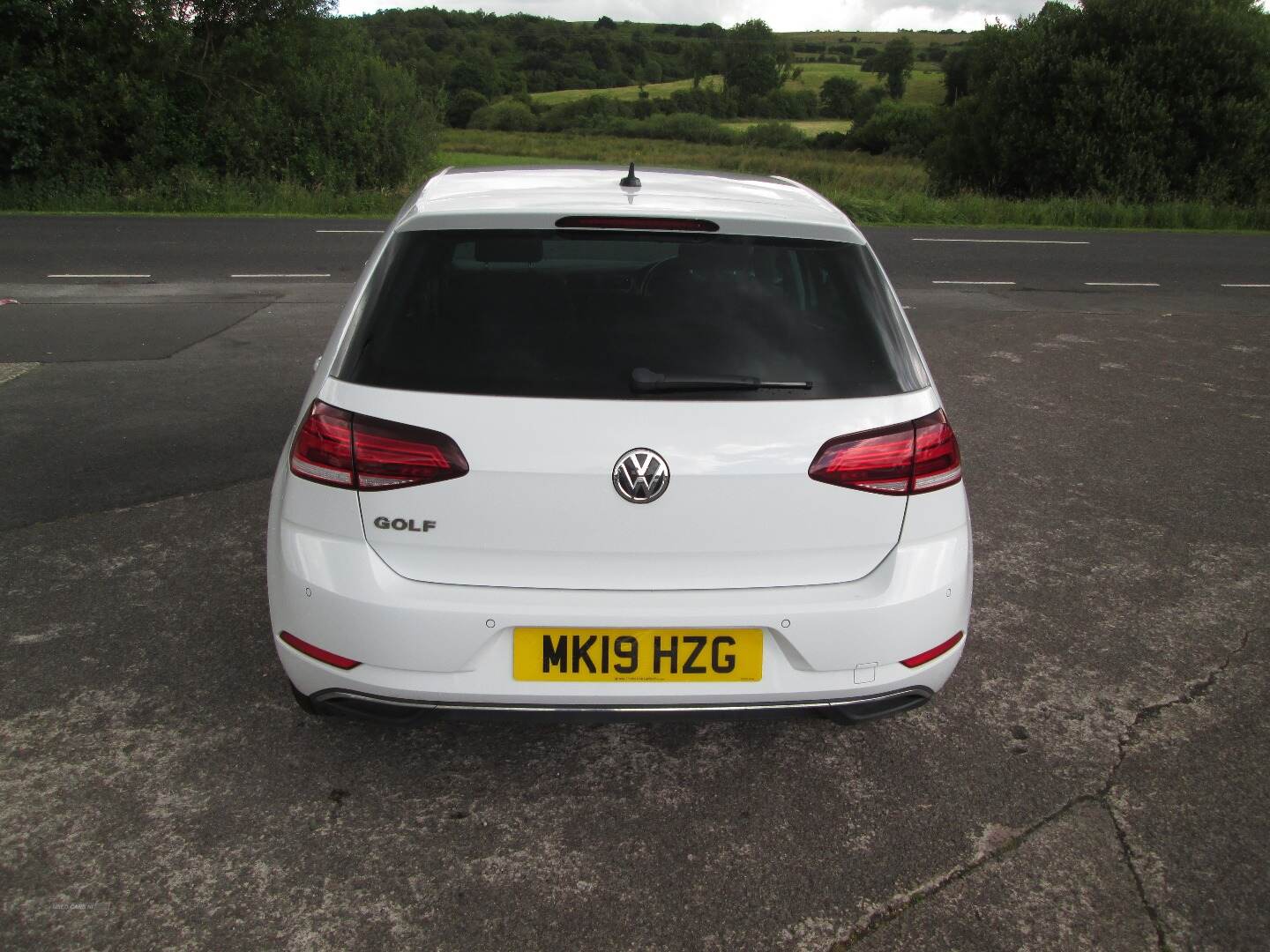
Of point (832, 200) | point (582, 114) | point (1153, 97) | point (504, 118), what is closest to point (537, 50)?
point (582, 114)

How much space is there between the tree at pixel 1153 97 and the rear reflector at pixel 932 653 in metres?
27.0

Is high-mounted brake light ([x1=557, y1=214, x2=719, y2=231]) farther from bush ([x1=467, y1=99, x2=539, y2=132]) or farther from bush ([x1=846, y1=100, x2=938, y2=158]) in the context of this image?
bush ([x1=846, y1=100, x2=938, y2=158])

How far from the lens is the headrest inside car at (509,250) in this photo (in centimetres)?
289

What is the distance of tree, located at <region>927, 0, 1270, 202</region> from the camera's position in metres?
27.8

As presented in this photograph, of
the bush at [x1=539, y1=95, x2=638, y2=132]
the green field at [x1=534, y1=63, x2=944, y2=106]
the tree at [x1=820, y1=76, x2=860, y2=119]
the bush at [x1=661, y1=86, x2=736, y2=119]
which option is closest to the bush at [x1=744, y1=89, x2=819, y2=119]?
the tree at [x1=820, y1=76, x2=860, y2=119]

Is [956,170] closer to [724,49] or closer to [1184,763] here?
[1184,763]

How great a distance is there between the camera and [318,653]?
2834 mm

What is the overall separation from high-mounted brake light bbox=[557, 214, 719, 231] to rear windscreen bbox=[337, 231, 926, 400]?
0.02m

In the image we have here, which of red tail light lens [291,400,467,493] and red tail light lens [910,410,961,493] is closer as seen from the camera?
red tail light lens [291,400,467,493]

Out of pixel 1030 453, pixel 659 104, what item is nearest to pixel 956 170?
pixel 1030 453

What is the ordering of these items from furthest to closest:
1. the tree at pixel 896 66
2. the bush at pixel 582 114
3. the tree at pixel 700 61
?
the tree at pixel 700 61 < the tree at pixel 896 66 < the bush at pixel 582 114

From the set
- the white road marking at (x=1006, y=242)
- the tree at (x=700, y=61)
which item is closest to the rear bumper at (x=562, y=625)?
the white road marking at (x=1006, y=242)

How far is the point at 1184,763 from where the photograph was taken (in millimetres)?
3314

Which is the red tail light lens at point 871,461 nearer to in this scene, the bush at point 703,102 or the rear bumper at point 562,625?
the rear bumper at point 562,625
